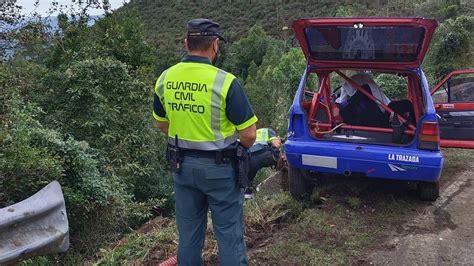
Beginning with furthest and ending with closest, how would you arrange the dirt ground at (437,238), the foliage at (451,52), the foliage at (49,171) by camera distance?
1. the foliage at (451,52)
2. the foliage at (49,171)
3. the dirt ground at (437,238)

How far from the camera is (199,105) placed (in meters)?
2.75

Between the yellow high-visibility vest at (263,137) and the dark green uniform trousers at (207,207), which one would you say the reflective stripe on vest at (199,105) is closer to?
the dark green uniform trousers at (207,207)

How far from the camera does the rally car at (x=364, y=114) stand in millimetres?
4449

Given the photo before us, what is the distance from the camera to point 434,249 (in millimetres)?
3979

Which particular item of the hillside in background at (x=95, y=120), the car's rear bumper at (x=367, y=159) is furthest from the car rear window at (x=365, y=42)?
the hillside in background at (x=95, y=120)

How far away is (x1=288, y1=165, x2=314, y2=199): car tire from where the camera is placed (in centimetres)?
499

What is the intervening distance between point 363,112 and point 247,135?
304 cm

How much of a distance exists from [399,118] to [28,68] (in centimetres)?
970

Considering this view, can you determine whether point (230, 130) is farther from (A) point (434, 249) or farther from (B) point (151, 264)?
(A) point (434, 249)

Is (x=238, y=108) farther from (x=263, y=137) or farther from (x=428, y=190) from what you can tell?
(x=428, y=190)

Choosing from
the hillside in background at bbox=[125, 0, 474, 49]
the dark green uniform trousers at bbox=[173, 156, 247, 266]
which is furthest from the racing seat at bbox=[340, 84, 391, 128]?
the hillside in background at bbox=[125, 0, 474, 49]

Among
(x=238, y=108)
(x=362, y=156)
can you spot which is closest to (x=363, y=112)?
(x=362, y=156)

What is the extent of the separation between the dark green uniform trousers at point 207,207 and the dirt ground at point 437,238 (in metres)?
1.34

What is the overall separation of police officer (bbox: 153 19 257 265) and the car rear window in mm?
2209
